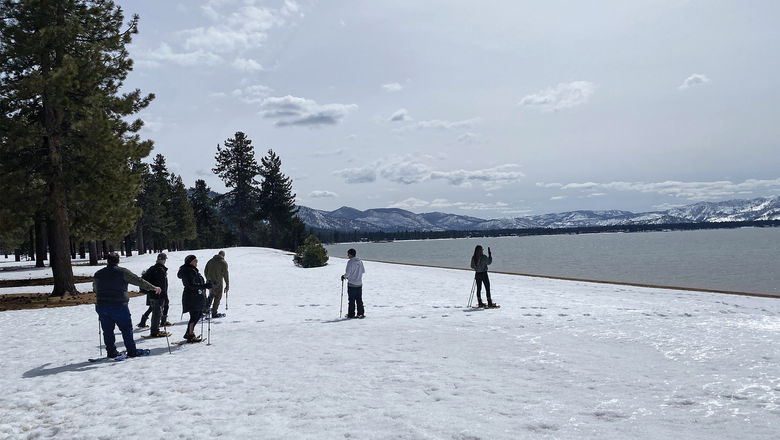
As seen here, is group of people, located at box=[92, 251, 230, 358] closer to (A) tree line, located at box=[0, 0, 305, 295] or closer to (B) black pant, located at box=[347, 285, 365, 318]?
(B) black pant, located at box=[347, 285, 365, 318]

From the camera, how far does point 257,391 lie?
7.69m

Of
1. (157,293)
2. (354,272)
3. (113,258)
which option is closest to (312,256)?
(354,272)

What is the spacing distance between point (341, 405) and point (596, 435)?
3.25m

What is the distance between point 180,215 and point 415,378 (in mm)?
81428

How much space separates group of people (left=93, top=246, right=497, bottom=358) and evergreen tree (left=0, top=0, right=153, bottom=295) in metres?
10.1

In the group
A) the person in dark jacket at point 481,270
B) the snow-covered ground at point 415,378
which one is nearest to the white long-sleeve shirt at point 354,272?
the snow-covered ground at point 415,378

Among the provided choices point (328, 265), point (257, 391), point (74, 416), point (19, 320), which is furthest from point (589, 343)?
point (328, 265)

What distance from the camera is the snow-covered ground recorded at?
20.3ft

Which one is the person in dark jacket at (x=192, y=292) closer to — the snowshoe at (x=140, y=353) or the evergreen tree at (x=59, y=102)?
the snowshoe at (x=140, y=353)

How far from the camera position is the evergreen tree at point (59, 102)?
20.2 metres

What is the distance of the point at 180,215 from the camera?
3226 inches

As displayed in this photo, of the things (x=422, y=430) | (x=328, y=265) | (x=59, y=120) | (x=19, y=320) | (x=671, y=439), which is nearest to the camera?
Answer: (x=671, y=439)

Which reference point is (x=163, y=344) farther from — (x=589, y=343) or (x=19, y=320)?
(x=589, y=343)

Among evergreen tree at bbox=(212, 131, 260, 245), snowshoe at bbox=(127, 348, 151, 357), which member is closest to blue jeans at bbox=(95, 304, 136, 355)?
snowshoe at bbox=(127, 348, 151, 357)
